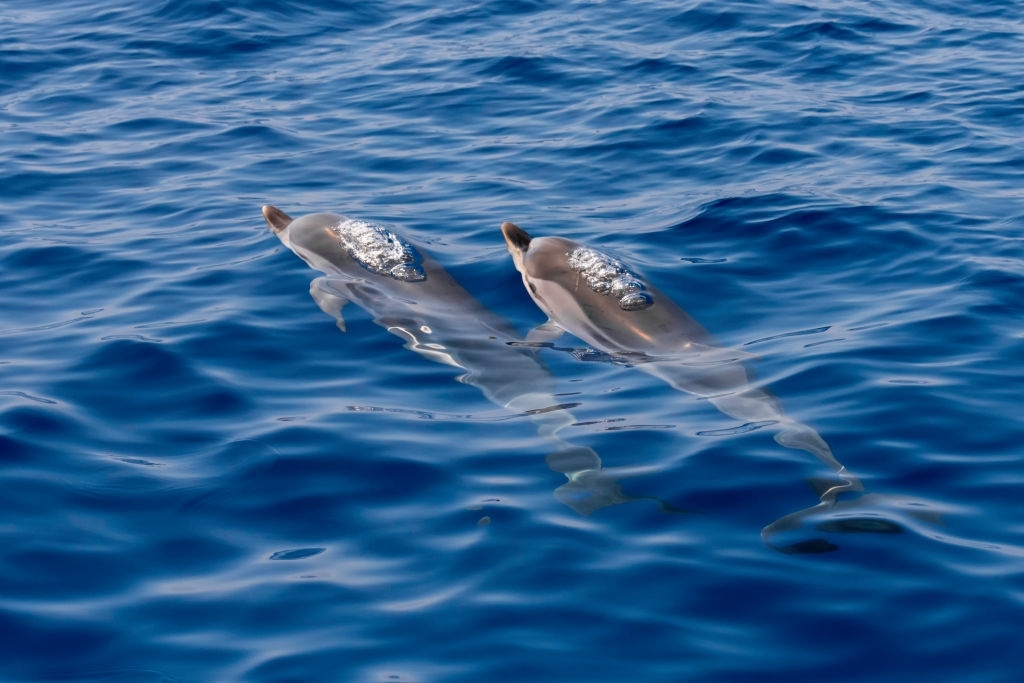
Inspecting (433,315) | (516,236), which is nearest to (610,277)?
(516,236)

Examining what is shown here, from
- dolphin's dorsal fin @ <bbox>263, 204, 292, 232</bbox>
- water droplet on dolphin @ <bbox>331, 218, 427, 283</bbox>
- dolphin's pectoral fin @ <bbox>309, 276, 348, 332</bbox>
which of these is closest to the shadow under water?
water droplet on dolphin @ <bbox>331, 218, 427, 283</bbox>

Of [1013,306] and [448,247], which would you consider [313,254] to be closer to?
[448,247]

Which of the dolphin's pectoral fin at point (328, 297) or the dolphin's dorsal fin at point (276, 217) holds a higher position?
the dolphin's dorsal fin at point (276, 217)

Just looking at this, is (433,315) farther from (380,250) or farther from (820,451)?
(820,451)

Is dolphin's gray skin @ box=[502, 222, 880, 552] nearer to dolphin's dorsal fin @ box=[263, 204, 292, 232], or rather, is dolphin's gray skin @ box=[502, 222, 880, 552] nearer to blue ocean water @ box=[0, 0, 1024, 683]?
blue ocean water @ box=[0, 0, 1024, 683]

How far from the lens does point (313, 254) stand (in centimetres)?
1258

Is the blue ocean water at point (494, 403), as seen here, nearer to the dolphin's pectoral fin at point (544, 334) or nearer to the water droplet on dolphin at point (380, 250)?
→ the dolphin's pectoral fin at point (544, 334)

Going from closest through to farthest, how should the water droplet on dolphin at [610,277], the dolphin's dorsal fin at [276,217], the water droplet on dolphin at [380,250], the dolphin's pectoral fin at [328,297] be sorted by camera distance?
the water droplet on dolphin at [610,277] < the dolphin's pectoral fin at [328,297] < the water droplet on dolphin at [380,250] < the dolphin's dorsal fin at [276,217]

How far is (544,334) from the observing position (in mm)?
11000

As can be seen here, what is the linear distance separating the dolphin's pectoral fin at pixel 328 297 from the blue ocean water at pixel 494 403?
0.13 m

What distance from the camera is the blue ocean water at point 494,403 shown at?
6406 mm

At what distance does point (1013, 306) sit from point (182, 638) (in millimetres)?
8031

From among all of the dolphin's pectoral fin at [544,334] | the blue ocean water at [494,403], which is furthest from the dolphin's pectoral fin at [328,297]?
the dolphin's pectoral fin at [544,334]

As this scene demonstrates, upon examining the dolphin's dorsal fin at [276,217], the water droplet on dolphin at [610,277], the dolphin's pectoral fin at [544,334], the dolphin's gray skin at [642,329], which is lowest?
the dolphin's pectoral fin at [544,334]
